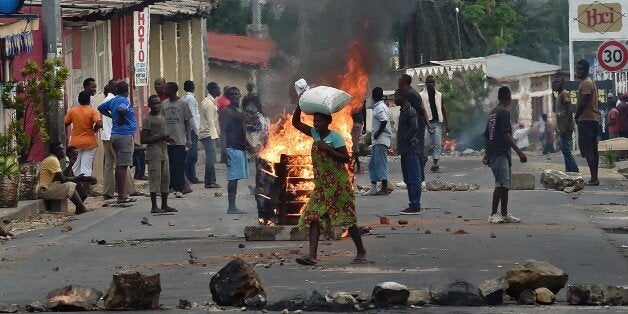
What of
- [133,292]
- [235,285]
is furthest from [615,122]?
[133,292]

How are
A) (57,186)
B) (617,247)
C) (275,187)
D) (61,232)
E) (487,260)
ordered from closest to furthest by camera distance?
(487,260) → (617,247) → (275,187) → (61,232) → (57,186)

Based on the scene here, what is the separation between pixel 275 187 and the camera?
15.6m

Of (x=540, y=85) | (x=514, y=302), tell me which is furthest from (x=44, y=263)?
(x=540, y=85)

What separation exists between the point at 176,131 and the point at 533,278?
37.6 feet

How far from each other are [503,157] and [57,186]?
20.5 feet

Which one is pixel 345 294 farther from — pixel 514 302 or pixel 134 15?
pixel 134 15

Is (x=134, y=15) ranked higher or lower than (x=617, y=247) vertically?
higher

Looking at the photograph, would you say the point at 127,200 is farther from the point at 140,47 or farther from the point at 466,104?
the point at 466,104

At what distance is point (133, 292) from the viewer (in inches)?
413

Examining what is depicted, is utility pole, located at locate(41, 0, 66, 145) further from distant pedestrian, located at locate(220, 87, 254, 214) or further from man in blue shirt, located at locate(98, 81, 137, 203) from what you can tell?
distant pedestrian, located at locate(220, 87, 254, 214)

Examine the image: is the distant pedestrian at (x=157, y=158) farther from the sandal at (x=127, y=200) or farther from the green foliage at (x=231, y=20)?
the green foliage at (x=231, y=20)

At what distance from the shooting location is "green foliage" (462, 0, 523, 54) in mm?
54250

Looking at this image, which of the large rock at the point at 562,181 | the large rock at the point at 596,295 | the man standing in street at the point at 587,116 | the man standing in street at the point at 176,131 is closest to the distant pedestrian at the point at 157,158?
the man standing in street at the point at 176,131

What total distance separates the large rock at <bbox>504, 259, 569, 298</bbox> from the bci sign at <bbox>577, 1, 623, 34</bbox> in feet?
80.8
